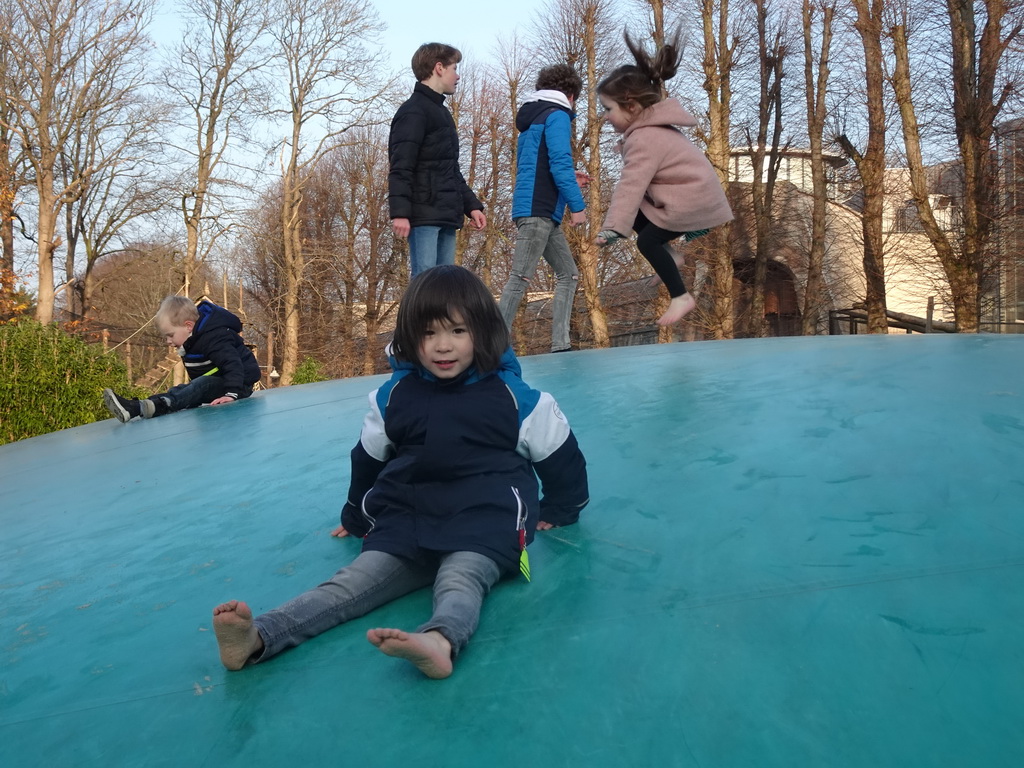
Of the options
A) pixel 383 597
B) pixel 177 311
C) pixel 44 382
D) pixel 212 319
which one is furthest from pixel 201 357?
pixel 383 597

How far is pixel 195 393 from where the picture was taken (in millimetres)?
5312

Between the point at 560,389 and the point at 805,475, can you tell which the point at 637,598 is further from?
the point at 560,389

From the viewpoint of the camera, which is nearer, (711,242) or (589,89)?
(711,242)

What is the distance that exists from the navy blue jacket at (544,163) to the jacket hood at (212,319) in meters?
1.90

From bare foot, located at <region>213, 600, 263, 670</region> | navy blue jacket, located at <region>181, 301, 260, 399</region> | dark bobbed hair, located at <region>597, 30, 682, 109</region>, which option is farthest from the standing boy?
bare foot, located at <region>213, 600, 263, 670</region>

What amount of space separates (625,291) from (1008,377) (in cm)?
1796

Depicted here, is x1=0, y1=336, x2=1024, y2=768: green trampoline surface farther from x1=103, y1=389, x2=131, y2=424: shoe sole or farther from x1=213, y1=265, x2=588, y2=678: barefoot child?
x1=103, y1=389, x2=131, y2=424: shoe sole

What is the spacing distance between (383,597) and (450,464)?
29 cm

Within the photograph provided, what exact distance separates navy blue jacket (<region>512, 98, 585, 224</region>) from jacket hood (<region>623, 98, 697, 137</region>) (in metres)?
1.09

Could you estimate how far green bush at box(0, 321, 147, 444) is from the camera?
730 cm

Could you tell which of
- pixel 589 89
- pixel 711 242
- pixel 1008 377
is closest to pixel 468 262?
pixel 589 89

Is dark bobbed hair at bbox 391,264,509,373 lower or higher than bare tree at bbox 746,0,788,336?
lower

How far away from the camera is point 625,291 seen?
20.7m

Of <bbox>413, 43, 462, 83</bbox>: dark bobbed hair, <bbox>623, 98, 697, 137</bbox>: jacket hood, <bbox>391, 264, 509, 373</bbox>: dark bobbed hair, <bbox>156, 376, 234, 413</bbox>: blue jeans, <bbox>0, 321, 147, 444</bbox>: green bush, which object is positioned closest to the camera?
<bbox>391, 264, 509, 373</bbox>: dark bobbed hair
